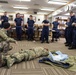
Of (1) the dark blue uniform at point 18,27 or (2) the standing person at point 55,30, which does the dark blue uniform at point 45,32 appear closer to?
(2) the standing person at point 55,30

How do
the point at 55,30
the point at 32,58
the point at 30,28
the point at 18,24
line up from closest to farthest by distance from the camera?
the point at 32,58
the point at 18,24
the point at 30,28
the point at 55,30

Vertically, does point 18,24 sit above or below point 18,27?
above

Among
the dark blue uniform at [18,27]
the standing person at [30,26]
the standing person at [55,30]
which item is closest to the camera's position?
the dark blue uniform at [18,27]

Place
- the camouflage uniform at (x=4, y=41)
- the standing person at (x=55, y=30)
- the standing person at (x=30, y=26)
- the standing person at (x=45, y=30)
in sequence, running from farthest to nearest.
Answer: the standing person at (x=55, y=30), the standing person at (x=30, y=26), the standing person at (x=45, y=30), the camouflage uniform at (x=4, y=41)

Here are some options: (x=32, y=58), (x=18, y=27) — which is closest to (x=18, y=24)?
(x=18, y=27)

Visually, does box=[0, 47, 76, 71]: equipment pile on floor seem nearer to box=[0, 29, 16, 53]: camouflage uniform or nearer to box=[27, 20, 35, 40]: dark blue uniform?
box=[0, 29, 16, 53]: camouflage uniform

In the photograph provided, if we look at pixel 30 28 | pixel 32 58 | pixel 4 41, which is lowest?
pixel 32 58

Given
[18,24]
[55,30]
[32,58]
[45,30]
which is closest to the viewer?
[32,58]

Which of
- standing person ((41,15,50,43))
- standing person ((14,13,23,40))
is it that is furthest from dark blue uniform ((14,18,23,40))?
standing person ((41,15,50,43))

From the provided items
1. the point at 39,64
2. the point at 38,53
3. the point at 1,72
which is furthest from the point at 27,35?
the point at 1,72

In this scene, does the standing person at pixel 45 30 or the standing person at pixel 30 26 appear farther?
the standing person at pixel 30 26

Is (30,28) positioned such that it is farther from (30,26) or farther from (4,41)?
(4,41)

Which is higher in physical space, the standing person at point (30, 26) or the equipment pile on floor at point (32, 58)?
the standing person at point (30, 26)

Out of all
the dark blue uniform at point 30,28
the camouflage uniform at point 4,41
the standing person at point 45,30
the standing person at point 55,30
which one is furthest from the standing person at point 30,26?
the camouflage uniform at point 4,41
